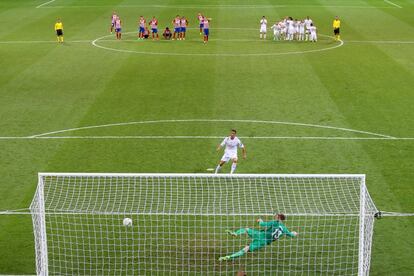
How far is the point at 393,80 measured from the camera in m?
34.3

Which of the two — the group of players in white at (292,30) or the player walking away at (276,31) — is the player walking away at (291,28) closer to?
the group of players in white at (292,30)

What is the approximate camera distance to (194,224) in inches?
734

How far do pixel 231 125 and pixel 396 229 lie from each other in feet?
33.2

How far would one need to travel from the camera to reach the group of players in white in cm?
4438

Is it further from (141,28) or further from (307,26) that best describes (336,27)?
(141,28)

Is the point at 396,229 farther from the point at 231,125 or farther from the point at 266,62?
the point at 266,62

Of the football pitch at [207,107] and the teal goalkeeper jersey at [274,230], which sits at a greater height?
the teal goalkeeper jersey at [274,230]

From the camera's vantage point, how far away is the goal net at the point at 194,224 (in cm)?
1661

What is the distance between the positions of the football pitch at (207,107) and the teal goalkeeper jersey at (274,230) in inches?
85.3

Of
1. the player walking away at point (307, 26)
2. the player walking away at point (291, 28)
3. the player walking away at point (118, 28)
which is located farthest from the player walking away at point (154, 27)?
the player walking away at point (307, 26)

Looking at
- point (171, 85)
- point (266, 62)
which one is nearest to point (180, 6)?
point (266, 62)

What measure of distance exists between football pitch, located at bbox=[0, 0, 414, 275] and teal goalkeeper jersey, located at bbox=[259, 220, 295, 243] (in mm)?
2167

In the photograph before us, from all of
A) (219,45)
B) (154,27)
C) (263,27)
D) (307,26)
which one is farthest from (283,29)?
(154,27)

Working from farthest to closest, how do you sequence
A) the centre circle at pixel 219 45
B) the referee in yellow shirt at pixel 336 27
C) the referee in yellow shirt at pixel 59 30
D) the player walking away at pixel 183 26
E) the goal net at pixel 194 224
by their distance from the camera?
1. the player walking away at pixel 183 26
2. the referee in yellow shirt at pixel 336 27
3. the referee in yellow shirt at pixel 59 30
4. the centre circle at pixel 219 45
5. the goal net at pixel 194 224
